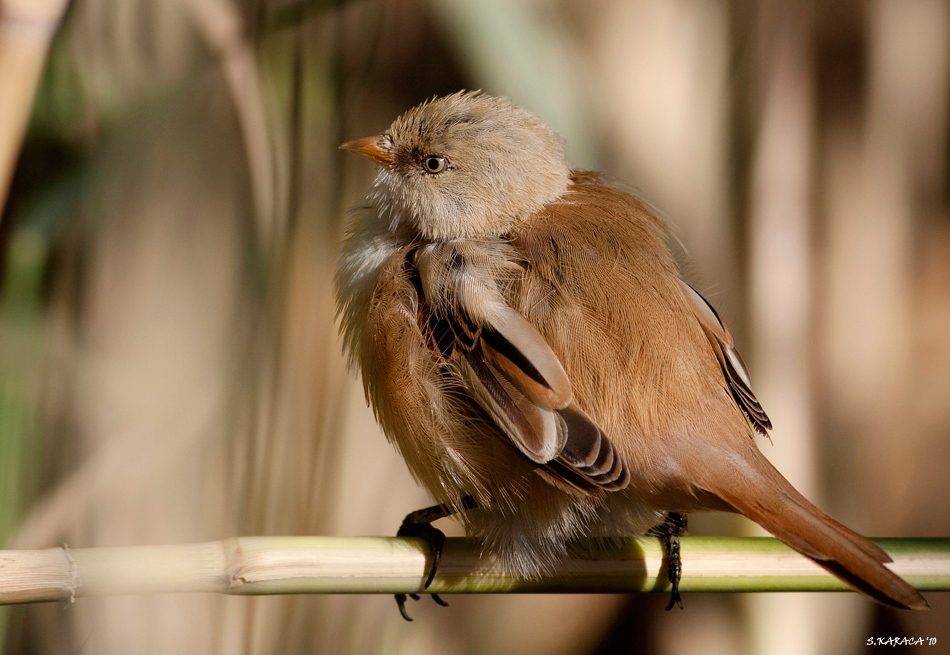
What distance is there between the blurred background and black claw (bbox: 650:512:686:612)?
50 centimetres

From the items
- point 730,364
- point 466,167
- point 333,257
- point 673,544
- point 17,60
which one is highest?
point 17,60

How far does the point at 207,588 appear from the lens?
A: 121cm

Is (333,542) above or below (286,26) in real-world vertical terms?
below

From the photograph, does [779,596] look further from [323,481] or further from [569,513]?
[323,481]

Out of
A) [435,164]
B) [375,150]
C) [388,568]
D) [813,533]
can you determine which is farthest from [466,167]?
[813,533]

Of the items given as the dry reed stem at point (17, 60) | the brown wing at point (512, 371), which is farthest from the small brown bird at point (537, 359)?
the dry reed stem at point (17, 60)

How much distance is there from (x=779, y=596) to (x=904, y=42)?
1.59 metres

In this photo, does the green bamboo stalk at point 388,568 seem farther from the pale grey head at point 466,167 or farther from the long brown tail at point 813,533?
the pale grey head at point 466,167

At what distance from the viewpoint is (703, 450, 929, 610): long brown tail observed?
112 centimetres

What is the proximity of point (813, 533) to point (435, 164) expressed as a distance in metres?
1.06

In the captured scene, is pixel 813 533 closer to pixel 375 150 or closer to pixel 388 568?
pixel 388 568

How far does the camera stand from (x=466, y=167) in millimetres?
1771

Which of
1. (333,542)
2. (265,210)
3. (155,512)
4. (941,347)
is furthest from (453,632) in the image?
(941,347)

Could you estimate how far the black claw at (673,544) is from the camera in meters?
1.46
